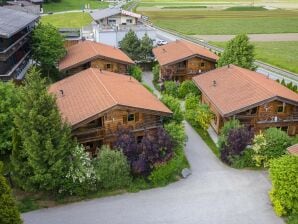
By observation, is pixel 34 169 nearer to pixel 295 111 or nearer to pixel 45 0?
pixel 295 111

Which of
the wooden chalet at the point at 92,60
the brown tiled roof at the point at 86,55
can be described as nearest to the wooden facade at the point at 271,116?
the wooden chalet at the point at 92,60

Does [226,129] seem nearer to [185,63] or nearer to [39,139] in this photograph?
[39,139]

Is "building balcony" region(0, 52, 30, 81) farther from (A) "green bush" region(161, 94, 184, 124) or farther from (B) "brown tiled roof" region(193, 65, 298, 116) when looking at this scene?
(B) "brown tiled roof" region(193, 65, 298, 116)

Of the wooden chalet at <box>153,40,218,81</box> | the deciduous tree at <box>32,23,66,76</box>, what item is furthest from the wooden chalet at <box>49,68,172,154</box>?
the wooden chalet at <box>153,40,218,81</box>

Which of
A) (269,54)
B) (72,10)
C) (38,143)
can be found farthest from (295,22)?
(38,143)

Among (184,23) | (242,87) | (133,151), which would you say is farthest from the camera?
(184,23)

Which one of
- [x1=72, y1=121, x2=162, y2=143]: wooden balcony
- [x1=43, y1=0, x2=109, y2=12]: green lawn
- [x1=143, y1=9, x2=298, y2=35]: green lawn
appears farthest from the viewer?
[x1=43, y1=0, x2=109, y2=12]: green lawn
